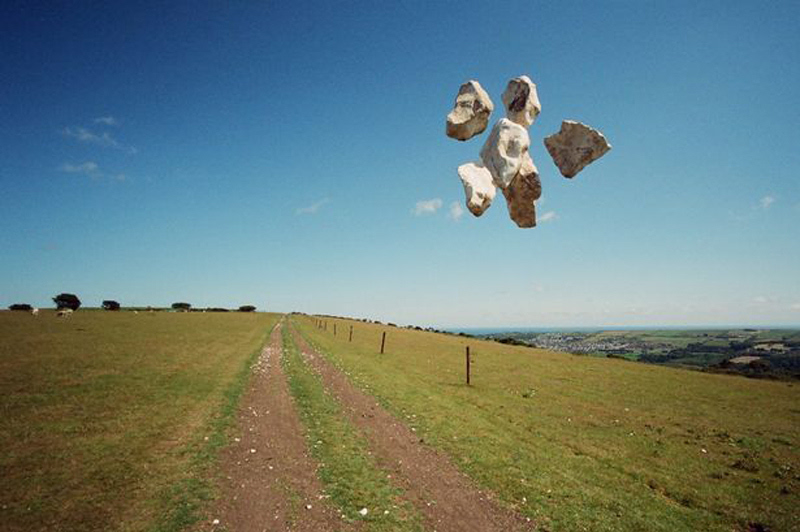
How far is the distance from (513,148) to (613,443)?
16.4 meters

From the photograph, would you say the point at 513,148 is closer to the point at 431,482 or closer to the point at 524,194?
A: the point at 524,194

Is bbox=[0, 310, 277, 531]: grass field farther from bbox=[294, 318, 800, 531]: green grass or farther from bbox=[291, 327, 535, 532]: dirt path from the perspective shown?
bbox=[294, 318, 800, 531]: green grass

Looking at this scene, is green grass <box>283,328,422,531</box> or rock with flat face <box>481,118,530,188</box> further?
green grass <box>283,328,422,531</box>

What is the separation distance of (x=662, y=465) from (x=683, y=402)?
46.9 feet

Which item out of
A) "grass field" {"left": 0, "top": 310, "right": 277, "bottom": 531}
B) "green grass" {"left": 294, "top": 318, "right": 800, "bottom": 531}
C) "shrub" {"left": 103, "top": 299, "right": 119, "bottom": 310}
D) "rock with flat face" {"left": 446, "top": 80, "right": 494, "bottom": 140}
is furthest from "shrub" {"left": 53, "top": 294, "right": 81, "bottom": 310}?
"rock with flat face" {"left": 446, "top": 80, "right": 494, "bottom": 140}

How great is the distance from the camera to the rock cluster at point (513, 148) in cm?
225

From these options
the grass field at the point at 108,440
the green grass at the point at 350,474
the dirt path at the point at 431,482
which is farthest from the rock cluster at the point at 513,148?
the grass field at the point at 108,440

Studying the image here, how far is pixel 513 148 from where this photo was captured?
2.33 metres

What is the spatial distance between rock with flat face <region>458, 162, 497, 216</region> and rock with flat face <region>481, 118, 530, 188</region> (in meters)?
0.07

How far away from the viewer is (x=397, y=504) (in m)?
8.54

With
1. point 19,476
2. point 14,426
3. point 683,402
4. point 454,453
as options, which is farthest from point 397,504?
point 683,402

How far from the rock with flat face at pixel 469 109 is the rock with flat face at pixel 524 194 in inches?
19.5

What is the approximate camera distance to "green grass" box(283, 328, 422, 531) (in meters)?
7.95

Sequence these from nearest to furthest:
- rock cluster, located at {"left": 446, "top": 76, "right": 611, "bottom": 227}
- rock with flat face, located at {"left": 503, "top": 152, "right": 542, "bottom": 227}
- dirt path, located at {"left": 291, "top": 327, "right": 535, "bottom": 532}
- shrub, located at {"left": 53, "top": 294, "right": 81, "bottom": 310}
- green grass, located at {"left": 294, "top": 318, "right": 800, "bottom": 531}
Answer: rock cluster, located at {"left": 446, "top": 76, "right": 611, "bottom": 227} → rock with flat face, located at {"left": 503, "top": 152, "right": 542, "bottom": 227} → dirt path, located at {"left": 291, "top": 327, "right": 535, "bottom": 532} → green grass, located at {"left": 294, "top": 318, "right": 800, "bottom": 531} → shrub, located at {"left": 53, "top": 294, "right": 81, "bottom": 310}
